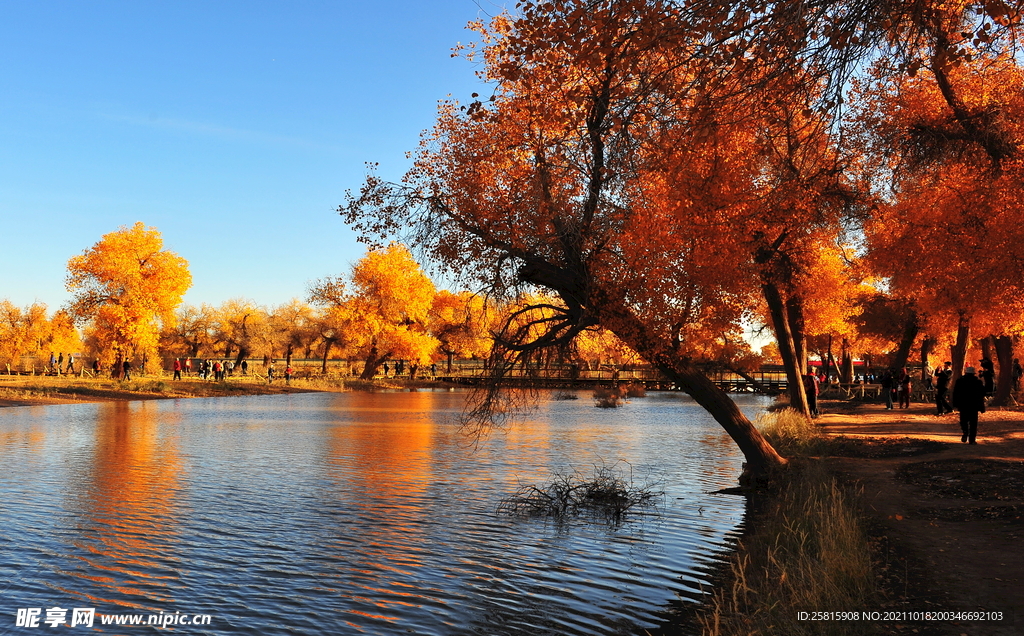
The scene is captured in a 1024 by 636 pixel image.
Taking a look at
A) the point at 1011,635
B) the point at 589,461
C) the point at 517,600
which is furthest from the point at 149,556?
the point at 589,461

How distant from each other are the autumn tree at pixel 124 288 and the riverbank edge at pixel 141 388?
10.4 feet

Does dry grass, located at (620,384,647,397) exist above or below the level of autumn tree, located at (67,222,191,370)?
below

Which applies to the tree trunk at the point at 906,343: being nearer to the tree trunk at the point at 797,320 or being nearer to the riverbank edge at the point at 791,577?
the tree trunk at the point at 797,320

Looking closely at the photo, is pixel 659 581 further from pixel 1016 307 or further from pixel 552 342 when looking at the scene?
pixel 1016 307

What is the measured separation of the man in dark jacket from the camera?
65.2 ft

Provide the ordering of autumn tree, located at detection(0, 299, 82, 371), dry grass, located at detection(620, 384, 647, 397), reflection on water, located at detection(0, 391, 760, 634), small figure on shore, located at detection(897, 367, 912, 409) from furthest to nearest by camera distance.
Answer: autumn tree, located at detection(0, 299, 82, 371) → dry grass, located at detection(620, 384, 647, 397) → small figure on shore, located at detection(897, 367, 912, 409) → reflection on water, located at detection(0, 391, 760, 634)

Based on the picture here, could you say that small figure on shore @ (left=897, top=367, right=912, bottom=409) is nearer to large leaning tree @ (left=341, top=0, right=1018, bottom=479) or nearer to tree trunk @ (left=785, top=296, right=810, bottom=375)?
tree trunk @ (left=785, top=296, right=810, bottom=375)

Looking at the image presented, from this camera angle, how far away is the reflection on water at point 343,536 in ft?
30.4

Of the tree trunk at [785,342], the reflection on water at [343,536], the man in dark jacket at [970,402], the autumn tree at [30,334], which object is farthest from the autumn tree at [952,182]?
the autumn tree at [30,334]

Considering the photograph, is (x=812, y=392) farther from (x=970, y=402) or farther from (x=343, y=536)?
(x=343, y=536)

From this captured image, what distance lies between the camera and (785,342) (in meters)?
24.2

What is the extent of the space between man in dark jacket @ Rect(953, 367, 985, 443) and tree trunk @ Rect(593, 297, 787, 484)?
581 cm

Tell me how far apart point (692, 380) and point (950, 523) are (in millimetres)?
5310

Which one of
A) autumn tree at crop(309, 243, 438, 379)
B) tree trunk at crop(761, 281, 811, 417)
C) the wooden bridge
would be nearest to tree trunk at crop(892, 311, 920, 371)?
the wooden bridge
